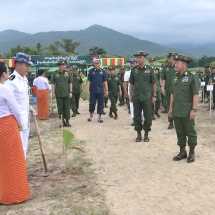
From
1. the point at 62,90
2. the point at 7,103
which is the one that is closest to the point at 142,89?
the point at 62,90

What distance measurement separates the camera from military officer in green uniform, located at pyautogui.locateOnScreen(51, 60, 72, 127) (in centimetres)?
930

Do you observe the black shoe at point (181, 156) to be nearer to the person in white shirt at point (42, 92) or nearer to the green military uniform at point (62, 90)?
the green military uniform at point (62, 90)

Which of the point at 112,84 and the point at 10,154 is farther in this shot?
the point at 112,84

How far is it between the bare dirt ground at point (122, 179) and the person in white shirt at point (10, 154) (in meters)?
0.16

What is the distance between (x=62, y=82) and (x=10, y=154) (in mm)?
5420

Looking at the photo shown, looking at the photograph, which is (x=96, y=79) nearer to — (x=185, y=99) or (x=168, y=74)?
(x=168, y=74)

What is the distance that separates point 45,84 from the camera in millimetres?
11336

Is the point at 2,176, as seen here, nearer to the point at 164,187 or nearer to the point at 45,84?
the point at 164,187

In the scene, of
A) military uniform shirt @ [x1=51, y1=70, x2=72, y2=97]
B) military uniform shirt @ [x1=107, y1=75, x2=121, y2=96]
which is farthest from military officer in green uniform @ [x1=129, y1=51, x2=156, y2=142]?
military uniform shirt @ [x1=107, y1=75, x2=121, y2=96]

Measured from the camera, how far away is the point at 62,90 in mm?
9273

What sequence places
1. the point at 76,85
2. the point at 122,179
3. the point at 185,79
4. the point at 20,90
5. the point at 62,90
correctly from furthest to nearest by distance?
1. the point at 76,85
2. the point at 62,90
3. the point at 185,79
4. the point at 122,179
5. the point at 20,90

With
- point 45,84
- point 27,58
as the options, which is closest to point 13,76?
point 27,58

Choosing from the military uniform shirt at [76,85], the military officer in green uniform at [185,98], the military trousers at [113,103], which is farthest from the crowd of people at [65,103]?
the military uniform shirt at [76,85]

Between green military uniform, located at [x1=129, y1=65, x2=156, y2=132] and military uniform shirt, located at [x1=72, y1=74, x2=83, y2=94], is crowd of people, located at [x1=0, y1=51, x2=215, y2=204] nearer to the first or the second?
green military uniform, located at [x1=129, y1=65, x2=156, y2=132]
